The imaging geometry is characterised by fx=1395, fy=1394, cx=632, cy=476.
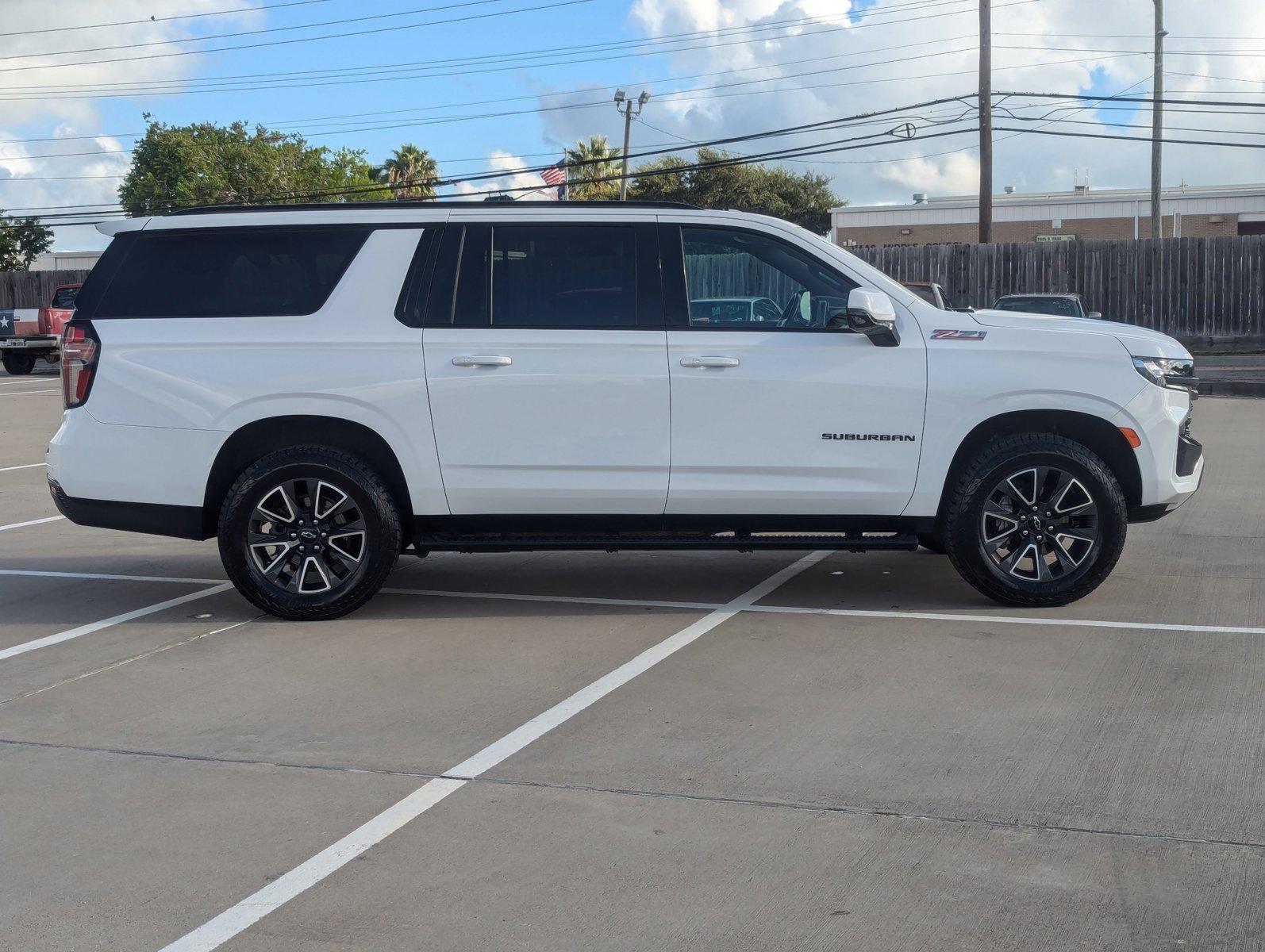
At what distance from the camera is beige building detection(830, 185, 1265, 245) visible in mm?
51688

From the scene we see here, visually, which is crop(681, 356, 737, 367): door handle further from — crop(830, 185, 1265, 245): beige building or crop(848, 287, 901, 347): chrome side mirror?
crop(830, 185, 1265, 245): beige building

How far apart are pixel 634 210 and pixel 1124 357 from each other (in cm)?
261

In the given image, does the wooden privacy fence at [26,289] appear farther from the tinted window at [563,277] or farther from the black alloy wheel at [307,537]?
the tinted window at [563,277]

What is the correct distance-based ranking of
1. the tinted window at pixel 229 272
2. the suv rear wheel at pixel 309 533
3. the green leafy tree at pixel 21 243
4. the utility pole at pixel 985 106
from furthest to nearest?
the green leafy tree at pixel 21 243
the utility pole at pixel 985 106
the tinted window at pixel 229 272
the suv rear wheel at pixel 309 533

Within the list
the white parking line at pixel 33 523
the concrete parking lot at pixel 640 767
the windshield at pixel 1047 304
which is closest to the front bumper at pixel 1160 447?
the concrete parking lot at pixel 640 767

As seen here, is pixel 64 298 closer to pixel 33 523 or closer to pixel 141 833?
pixel 33 523

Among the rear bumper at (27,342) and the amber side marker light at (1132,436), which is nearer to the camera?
the amber side marker light at (1132,436)

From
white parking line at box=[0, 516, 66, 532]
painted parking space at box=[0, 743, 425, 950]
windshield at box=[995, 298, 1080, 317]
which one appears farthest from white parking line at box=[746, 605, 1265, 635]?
windshield at box=[995, 298, 1080, 317]

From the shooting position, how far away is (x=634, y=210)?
721 centimetres

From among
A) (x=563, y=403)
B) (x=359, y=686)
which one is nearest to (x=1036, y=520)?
(x=563, y=403)

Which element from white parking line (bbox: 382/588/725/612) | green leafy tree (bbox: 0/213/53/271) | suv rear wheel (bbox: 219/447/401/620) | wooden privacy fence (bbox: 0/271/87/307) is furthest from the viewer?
green leafy tree (bbox: 0/213/53/271)

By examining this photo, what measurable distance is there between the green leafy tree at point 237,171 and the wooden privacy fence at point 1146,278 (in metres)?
40.7

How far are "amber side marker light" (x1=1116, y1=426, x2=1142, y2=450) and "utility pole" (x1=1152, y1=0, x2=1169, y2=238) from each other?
90.3 ft

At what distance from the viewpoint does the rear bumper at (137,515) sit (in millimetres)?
7129
